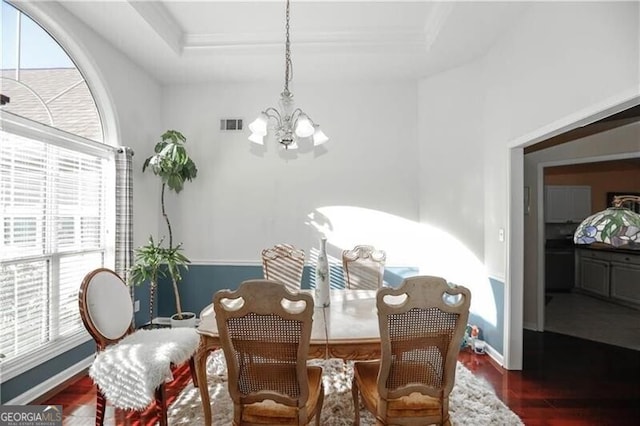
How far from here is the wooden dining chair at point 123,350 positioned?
2006mm

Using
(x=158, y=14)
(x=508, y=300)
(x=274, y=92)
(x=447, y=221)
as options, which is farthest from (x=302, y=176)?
(x=508, y=300)

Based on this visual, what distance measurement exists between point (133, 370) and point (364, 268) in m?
2.02

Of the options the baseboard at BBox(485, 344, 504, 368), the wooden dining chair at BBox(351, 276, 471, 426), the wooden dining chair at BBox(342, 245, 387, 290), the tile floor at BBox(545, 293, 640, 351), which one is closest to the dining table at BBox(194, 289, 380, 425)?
the wooden dining chair at BBox(351, 276, 471, 426)

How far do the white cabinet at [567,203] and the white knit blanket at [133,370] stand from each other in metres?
6.71

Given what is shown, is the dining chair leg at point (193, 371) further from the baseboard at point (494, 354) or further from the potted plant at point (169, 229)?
the baseboard at point (494, 354)

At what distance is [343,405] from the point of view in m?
2.45

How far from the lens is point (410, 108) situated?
4277 millimetres

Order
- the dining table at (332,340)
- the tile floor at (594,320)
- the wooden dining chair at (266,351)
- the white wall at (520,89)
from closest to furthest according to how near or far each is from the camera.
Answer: the wooden dining chair at (266,351), the dining table at (332,340), the white wall at (520,89), the tile floor at (594,320)

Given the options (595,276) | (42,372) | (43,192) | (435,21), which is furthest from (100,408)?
(595,276)

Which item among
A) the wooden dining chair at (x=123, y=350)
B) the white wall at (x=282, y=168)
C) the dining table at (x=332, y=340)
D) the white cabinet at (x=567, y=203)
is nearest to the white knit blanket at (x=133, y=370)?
the wooden dining chair at (x=123, y=350)

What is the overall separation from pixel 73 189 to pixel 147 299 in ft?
5.09

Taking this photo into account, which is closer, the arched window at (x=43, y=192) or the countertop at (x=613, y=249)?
the arched window at (x=43, y=192)

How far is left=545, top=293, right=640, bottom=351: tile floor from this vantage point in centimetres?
400

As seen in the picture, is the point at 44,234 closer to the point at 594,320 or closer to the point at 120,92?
the point at 120,92
